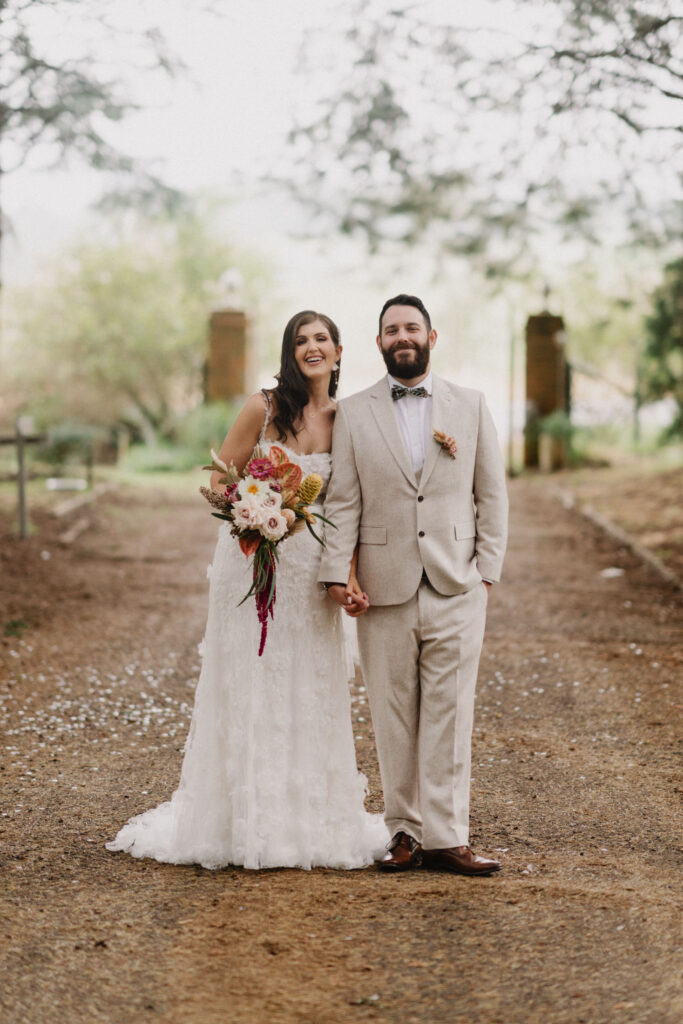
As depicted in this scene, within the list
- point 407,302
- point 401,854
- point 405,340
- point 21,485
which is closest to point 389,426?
point 405,340

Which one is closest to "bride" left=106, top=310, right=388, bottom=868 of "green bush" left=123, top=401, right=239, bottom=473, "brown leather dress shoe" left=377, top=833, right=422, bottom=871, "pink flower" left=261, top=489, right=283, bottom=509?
"brown leather dress shoe" left=377, top=833, right=422, bottom=871

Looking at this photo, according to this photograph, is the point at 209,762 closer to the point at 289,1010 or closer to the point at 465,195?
the point at 289,1010

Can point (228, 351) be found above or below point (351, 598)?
above

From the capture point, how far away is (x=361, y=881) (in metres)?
4.34

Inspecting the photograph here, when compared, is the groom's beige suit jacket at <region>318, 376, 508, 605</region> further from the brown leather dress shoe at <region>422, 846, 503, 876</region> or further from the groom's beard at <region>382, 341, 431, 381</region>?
the brown leather dress shoe at <region>422, 846, 503, 876</region>

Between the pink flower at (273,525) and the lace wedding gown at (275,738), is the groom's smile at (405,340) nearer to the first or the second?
the lace wedding gown at (275,738)

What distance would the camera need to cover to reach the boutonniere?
4516mm

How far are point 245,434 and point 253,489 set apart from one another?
40cm

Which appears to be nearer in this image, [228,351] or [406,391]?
[406,391]

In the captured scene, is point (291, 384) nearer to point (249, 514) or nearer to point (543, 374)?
point (249, 514)

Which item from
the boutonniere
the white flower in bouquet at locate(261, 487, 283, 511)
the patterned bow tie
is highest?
the patterned bow tie

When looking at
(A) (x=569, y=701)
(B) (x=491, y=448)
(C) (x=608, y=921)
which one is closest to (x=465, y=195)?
(A) (x=569, y=701)

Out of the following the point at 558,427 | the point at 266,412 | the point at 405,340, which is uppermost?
the point at 405,340

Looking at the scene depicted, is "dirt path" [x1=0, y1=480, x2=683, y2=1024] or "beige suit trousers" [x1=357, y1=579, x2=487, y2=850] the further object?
"beige suit trousers" [x1=357, y1=579, x2=487, y2=850]
